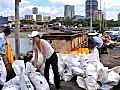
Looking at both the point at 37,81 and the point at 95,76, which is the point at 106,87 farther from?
the point at 37,81

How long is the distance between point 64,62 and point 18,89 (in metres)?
2.70

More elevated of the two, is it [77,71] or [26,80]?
[26,80]

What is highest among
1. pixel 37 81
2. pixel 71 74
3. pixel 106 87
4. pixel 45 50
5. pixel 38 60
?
pixel 45 50

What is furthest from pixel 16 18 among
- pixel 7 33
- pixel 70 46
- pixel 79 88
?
pixel 70 46

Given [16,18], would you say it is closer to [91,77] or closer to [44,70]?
[44,70]

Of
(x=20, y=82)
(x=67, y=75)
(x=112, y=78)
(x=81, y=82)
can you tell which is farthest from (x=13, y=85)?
(x=112, y=78)

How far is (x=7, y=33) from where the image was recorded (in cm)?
762

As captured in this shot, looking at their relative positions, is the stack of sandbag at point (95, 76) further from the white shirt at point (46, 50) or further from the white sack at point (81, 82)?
the white shirt at point (46, 50)

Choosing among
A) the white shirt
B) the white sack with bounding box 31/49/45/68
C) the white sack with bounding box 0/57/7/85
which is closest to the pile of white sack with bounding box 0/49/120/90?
the white sack with bounding box 0/57/7/85

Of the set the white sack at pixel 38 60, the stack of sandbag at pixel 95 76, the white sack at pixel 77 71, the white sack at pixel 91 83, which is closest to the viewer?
the white sack at pixel 38 60

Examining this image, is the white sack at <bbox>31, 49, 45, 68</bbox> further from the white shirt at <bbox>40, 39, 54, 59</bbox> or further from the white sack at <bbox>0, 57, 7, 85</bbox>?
the white sack at <bbox>0, 57, 7, 85</bbox>

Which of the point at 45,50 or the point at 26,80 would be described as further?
the point at 45,50

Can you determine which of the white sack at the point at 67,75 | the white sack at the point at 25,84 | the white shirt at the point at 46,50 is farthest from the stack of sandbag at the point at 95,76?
the white sack at the point at 25,84

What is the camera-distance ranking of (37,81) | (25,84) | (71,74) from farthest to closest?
(71,74) → (37,81) → (25,84)
